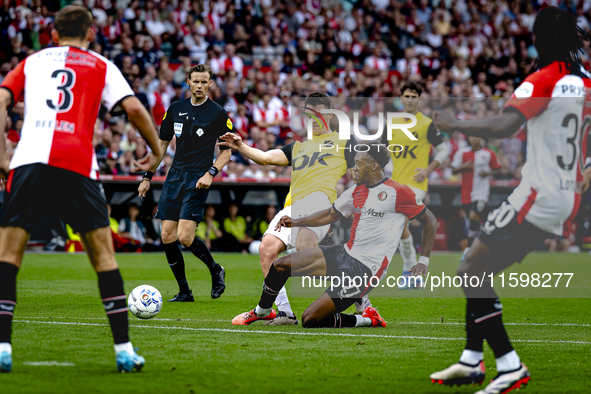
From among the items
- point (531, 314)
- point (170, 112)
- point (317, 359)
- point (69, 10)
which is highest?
point (69, 10)

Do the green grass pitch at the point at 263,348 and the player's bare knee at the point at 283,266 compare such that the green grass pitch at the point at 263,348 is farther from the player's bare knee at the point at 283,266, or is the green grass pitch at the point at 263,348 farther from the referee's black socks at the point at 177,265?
the player's bare knee at the point at 283,266

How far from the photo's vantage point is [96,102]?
179 inches

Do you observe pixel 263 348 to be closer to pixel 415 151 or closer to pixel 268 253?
pixel 268 253

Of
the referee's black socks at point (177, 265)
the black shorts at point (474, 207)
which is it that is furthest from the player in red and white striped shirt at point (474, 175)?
the referee's black socks at point (177, 265)

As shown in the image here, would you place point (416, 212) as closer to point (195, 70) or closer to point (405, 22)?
point (195, 70)

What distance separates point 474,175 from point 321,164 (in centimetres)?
896

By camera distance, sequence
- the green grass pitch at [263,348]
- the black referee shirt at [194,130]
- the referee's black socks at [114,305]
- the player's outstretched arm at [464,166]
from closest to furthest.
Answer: the green grass pitch at [263,348]
the referee's black socks at [114,305]
the black referee shirt at [194,130]
the player's outstretched arm at [464,166]

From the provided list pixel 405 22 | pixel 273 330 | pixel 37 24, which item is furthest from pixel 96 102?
pixel 405 22

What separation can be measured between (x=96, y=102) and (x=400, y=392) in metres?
2.51

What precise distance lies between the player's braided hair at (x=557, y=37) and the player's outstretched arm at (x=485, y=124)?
0.50 meters

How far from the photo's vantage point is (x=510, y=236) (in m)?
4.28

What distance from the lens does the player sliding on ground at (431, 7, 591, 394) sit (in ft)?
13.9

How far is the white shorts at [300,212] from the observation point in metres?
7.42

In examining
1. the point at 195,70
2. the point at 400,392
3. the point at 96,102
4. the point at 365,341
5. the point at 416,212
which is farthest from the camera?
the point at 195,70
